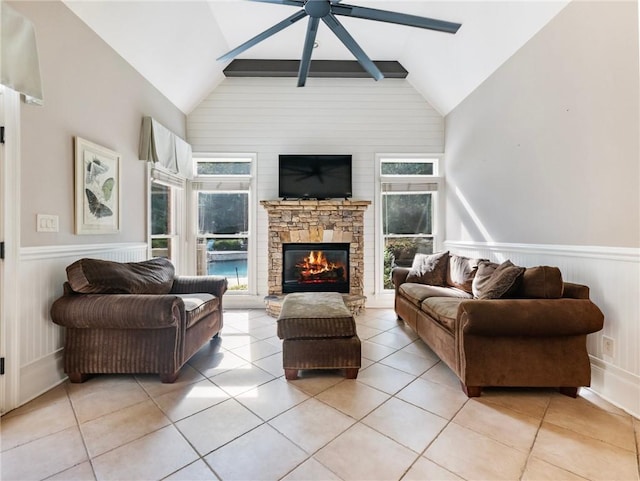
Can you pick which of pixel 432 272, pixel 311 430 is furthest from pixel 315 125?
pixel 311 430

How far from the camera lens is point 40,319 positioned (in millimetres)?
2113

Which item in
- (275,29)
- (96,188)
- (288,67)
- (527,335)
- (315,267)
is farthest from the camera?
(315,267)

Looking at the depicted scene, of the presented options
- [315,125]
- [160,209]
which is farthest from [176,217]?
[315,125]

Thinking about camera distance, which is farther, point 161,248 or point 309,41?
point 161,248

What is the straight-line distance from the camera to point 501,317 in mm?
1948

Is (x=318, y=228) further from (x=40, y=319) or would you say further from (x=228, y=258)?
(x=40, y=319)

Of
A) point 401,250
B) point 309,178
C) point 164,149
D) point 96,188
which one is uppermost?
point 164,149

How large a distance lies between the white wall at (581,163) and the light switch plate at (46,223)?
4057mm

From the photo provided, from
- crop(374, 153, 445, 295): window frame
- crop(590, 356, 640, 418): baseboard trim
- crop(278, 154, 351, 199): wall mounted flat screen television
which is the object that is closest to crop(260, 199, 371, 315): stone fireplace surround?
crop(278, 154, 351, 199): wall mounted flat screen television

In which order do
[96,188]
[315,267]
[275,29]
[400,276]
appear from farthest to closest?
1. [315,267]
2. [400,276]
3. [96,188]
4. [275,29]

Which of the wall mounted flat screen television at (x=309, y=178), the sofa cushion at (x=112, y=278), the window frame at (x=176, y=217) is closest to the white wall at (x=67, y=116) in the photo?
the sofa cushion at (x=112, y=278)

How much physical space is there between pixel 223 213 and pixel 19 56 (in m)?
2.91

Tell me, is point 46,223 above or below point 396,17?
below

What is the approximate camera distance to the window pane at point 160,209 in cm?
375
